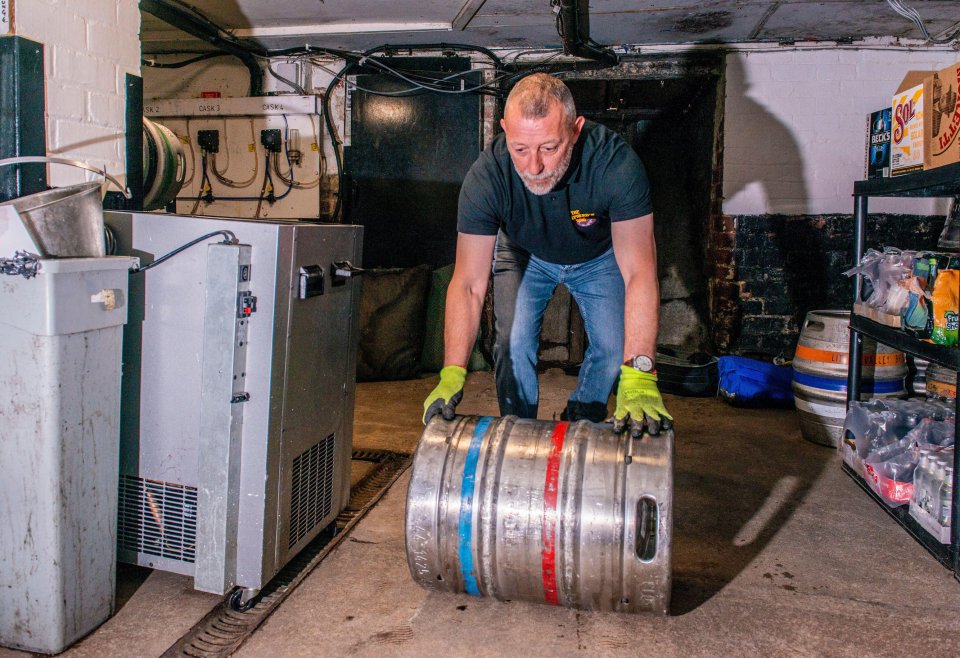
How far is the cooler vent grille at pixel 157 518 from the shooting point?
1.85m

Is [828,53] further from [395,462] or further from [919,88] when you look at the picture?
[395,462]

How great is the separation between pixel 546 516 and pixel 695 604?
56cm

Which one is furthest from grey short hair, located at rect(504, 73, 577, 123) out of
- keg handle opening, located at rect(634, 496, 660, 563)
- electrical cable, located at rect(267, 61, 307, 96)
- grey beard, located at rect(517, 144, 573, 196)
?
electrical cable, located at rect(267, 61, 307, 96)

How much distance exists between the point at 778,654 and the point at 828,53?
13.4 feet

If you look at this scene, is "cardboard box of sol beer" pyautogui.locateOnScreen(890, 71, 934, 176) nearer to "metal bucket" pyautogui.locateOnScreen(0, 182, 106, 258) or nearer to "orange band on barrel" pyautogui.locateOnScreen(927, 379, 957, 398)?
"orange band on barrel" pyautogui.locateOnScreen(927, 379, 957, 398)

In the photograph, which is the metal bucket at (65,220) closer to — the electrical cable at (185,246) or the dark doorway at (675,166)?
the electrical cable at (185,246)

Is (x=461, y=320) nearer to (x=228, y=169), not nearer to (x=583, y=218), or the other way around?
(x=583, y=218)

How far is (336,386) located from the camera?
216cm

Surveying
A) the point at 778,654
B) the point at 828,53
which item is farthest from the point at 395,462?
the point at 828,53

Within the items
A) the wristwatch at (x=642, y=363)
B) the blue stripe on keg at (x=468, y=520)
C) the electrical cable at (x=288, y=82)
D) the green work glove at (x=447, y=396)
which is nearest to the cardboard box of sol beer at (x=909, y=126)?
the wristwatch at (x=642, y=363)

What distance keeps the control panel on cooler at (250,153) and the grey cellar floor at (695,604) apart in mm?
2973

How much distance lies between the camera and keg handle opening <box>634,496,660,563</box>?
5.17 ft

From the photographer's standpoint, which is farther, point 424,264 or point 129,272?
point 424,264

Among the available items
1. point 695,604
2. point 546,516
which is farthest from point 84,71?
point 695,604
